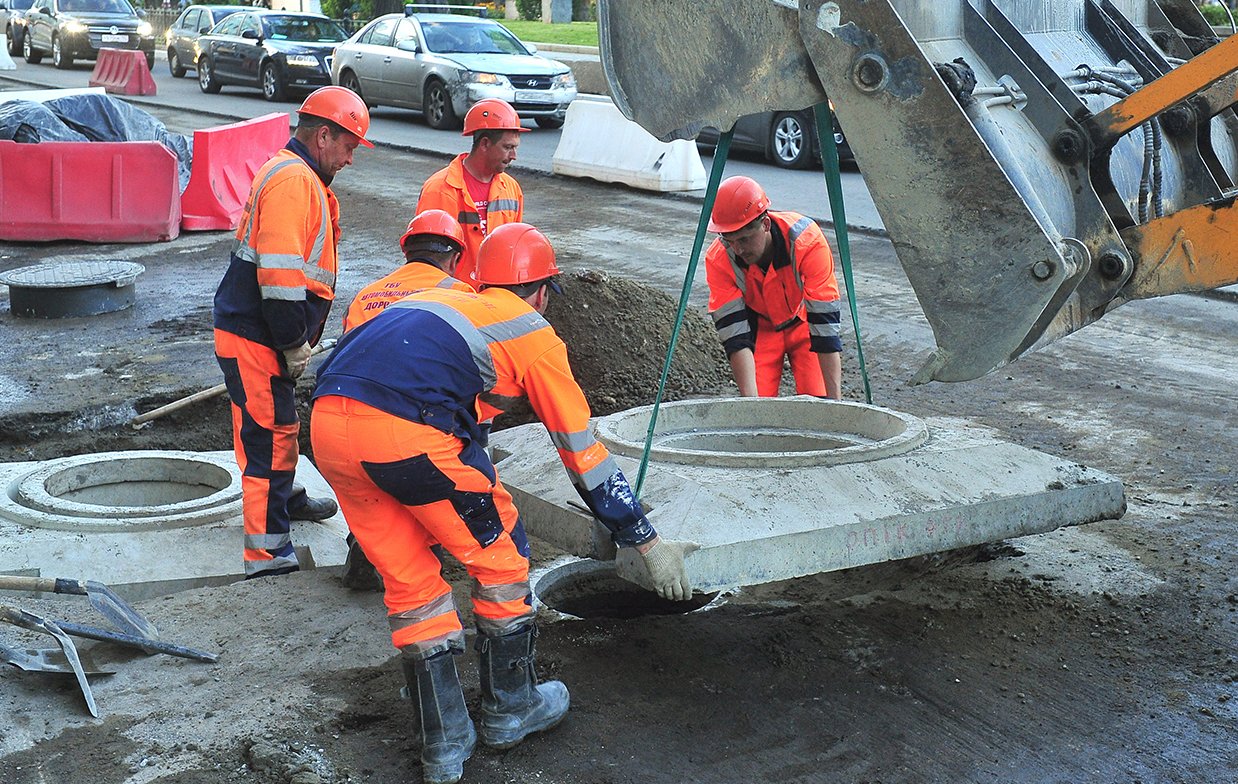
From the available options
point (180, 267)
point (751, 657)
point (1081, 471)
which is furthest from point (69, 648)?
point (180, 267)

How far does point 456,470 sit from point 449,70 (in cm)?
1636

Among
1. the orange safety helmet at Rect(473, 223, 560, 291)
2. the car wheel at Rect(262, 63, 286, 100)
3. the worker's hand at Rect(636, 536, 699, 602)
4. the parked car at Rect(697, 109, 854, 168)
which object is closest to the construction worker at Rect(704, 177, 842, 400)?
the orange safety helmet at Rect(473, 223, 560, 291)

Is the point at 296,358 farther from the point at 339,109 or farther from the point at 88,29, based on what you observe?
the point at 88,29

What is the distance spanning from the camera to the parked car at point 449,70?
1909cm

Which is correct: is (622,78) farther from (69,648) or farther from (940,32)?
(69,648)

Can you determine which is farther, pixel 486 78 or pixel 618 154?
pixel 486 78

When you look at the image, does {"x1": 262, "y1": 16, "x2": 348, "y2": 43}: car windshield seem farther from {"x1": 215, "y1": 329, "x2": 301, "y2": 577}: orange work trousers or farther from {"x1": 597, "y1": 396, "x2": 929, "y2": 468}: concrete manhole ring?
{"x1": 597, "y1": 396, "x2": 929, "y2": 468}: concrete manhole ring

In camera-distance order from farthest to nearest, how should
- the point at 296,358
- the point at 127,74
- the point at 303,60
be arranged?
the point at 127,74, the point at 303,60, the point at 296,358

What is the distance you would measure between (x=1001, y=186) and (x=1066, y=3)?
1576mm

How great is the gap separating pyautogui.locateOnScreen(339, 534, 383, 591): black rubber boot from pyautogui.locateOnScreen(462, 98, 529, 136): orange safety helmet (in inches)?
92.8

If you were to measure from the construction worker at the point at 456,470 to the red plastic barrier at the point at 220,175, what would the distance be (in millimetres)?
9553

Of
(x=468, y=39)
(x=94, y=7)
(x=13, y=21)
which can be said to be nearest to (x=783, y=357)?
(x=468, y=39)

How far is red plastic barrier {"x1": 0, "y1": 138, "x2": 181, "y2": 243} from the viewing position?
39.7ft

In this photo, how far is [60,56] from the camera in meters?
31.1
